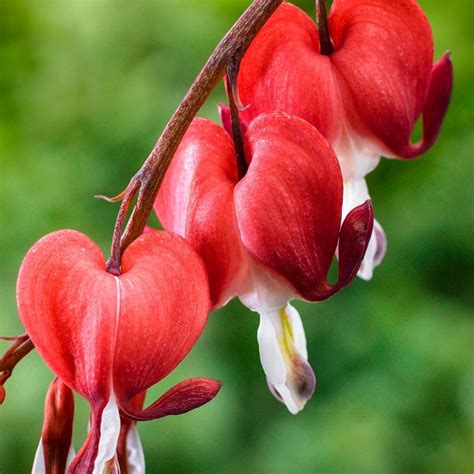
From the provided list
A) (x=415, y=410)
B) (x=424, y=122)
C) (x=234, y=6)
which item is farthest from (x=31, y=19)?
(x=424, y=122)

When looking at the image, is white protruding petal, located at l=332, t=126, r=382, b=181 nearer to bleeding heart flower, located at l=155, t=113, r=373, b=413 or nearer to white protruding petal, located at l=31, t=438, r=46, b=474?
bleeding heart flower, located at l=155, t=113, r=373, b=413

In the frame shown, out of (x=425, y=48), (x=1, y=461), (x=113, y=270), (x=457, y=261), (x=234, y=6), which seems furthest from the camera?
(x=234, y=6)

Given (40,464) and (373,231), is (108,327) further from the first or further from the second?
(373,231)

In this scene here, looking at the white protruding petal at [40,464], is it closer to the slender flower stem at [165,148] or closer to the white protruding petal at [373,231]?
the slender flower stem at [165,148]

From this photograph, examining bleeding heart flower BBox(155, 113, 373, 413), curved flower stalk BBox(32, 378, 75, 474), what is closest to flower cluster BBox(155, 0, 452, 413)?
bleeding heart flower BBox(155, 113, 373, 413)

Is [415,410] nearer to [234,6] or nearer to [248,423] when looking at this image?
[248,423]

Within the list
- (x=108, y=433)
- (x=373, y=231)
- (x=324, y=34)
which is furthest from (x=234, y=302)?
(x=108, y=433)
